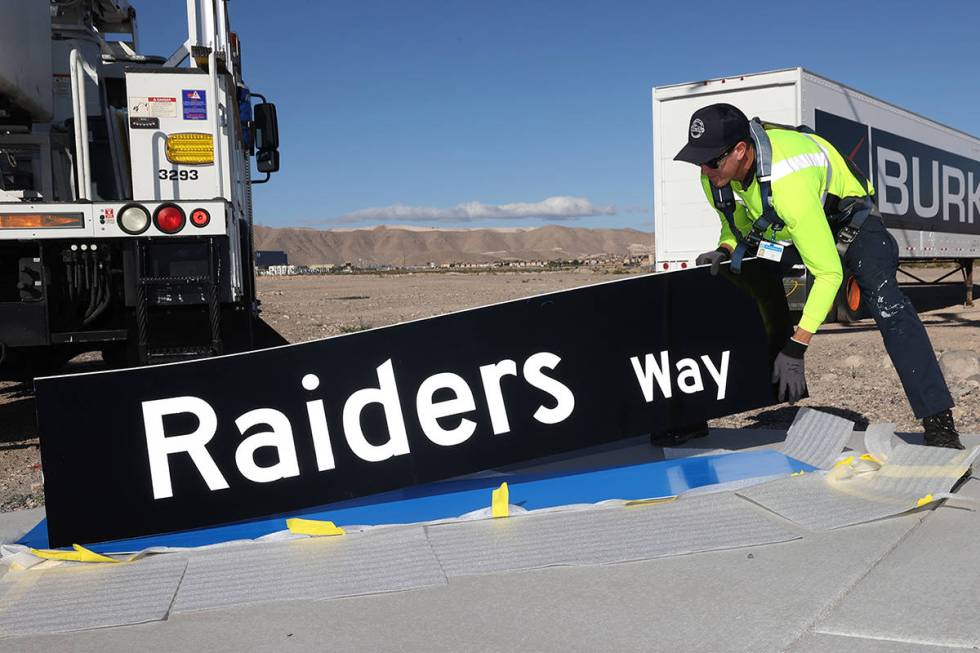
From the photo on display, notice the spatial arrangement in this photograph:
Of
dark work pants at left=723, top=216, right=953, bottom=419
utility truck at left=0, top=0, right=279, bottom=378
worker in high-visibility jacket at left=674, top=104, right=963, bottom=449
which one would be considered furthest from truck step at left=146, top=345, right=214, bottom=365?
dark work pants at left=723, top=216, right=953, bottom=419

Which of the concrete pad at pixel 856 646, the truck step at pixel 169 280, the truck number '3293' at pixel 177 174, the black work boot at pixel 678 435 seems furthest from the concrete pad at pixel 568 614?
the truck number '3293' at pixel 177 174

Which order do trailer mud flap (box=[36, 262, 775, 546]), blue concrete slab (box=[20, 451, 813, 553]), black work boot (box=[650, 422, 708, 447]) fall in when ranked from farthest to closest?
1. black work boot (box=[650, 422, 708, 447])
2. blue concrete slab (box=[20, 451, 813, 553])
3. trailer mud flap (box=[36, 262, 775, 546])

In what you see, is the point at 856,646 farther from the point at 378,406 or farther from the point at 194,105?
the point at 194,105

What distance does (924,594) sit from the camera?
2.95 m

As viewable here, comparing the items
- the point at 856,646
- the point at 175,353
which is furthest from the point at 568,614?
the point at 175,353

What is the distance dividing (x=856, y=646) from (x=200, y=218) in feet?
15.4

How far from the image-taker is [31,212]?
230 inches

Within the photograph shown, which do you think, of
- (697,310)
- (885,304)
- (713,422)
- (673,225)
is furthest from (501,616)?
(673,225)

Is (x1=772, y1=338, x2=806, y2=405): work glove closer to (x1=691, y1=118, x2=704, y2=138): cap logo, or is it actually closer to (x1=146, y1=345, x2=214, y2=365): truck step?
(x1=691, y1=118, x2=704, y2=138): cap logo

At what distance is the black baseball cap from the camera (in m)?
4.25

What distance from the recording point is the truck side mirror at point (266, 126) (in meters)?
7.60

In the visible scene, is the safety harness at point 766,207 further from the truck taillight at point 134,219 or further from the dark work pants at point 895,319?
the truck taillight at point 134,219

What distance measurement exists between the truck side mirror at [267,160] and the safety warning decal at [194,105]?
1.66m

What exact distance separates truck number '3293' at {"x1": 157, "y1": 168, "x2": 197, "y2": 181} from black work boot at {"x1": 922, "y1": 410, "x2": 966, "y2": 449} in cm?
466
